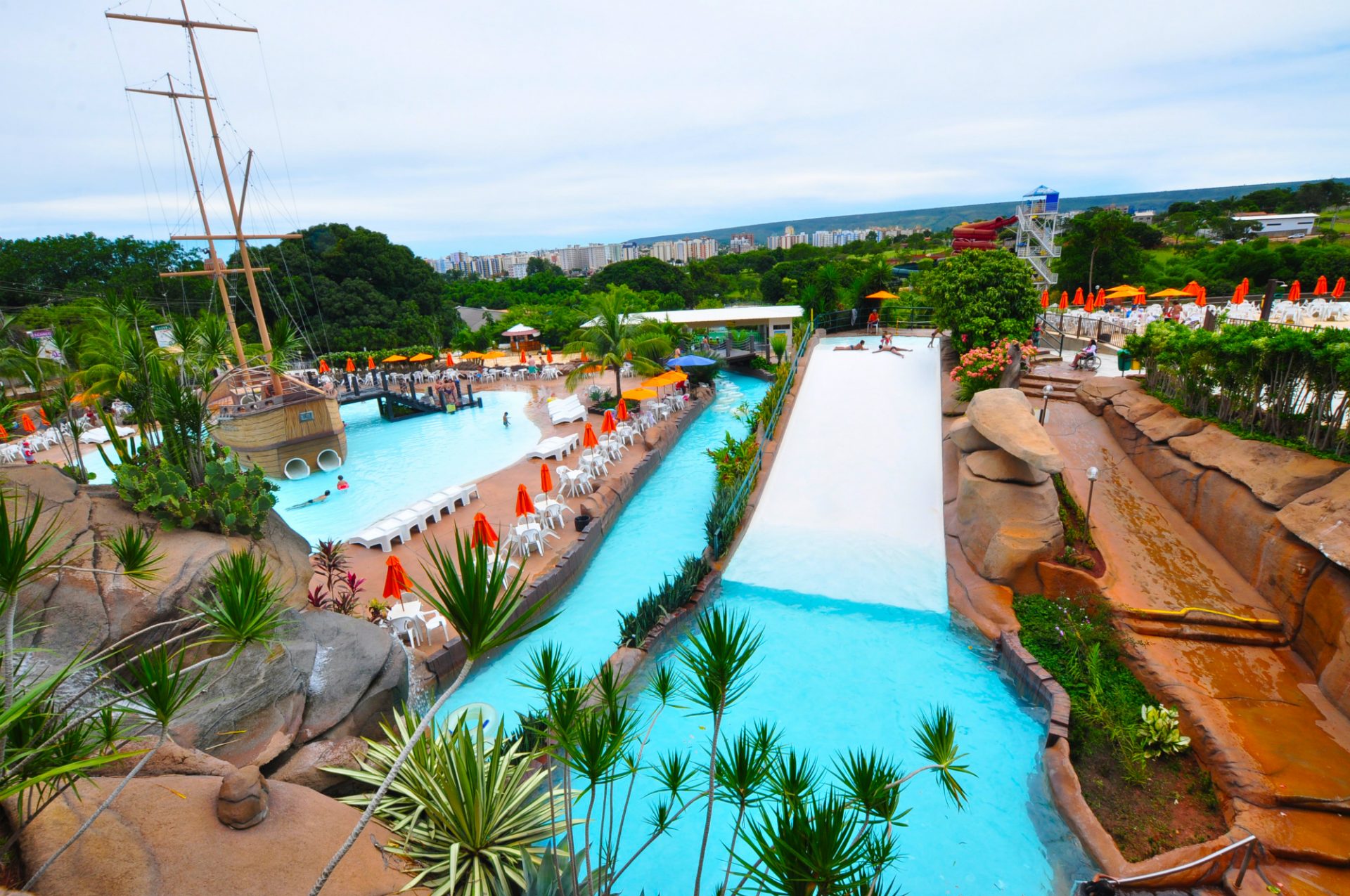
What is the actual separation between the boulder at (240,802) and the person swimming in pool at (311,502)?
39.8ft

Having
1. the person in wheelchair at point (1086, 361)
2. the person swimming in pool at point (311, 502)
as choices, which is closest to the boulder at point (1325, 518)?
the person in wheelchair at point (1086, 361)

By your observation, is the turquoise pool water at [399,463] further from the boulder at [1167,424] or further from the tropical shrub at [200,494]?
the boulder at [1167,424]

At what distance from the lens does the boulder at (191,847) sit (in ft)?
10.8

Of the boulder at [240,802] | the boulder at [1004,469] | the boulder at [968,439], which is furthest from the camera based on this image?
the boulder at [968,439]

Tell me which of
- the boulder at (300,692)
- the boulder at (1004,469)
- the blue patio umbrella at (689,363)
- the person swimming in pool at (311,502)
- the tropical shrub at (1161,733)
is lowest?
the tropical shrub at (1161,733)

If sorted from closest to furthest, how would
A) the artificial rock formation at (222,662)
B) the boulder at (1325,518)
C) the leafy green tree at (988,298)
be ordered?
the artificial rock formation at (222,662) < the boulder at (1325,518) < the leafy green tree at (988,298)

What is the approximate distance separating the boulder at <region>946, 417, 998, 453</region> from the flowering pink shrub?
5.68 feet

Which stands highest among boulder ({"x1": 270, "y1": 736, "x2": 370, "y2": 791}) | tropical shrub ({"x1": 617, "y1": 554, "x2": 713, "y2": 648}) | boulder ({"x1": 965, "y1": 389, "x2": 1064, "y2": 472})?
boulder ({"x1": 965, "y1": 389, "x2": 1064, "y2": 472})

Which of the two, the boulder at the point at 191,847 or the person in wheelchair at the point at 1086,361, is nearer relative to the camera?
the boulder at the point at 191,847

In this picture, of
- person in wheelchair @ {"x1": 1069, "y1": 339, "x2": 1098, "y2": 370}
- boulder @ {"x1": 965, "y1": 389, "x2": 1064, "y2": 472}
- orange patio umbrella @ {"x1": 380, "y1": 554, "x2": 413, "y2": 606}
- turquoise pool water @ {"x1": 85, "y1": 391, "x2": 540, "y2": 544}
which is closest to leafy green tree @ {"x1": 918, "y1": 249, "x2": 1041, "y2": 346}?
person in wheelchair @ {"x1": 1069, "y1": 339, "x2": 1098, "y2": 370}

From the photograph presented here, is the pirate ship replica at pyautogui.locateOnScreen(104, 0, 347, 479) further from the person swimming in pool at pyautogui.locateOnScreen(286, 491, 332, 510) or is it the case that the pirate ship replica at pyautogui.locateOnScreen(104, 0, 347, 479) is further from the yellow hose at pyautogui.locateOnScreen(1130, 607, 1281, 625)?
the yellow hose at pyautogui.locateOnScreen(1130, 607, 1281, 625)

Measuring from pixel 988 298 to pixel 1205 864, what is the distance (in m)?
11.9

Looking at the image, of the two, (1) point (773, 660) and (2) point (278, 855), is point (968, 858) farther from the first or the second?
(2) point (278, 855)

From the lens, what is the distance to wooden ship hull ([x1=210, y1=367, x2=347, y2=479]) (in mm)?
15711
